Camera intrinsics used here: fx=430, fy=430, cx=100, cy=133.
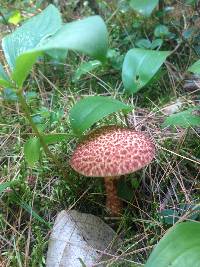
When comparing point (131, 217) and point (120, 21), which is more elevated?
point (120, 21)

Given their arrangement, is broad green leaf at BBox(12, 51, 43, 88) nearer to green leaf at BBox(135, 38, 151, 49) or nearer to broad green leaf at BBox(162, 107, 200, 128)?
broad green leaf at BBox(162, 107, 200, 128)

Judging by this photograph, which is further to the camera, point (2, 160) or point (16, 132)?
point (16, 132)

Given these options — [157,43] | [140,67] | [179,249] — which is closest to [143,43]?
[157,43]

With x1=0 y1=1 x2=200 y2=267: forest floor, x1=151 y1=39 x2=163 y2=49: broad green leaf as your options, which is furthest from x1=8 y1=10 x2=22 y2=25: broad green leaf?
x1=151 y1=39 x2=163 y2=49: broad green leaf

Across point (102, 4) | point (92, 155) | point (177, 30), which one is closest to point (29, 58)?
point (92, 155)

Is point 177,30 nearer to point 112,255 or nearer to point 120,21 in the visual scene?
point 120,21

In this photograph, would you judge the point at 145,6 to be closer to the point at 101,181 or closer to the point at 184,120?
the point at 184,120
